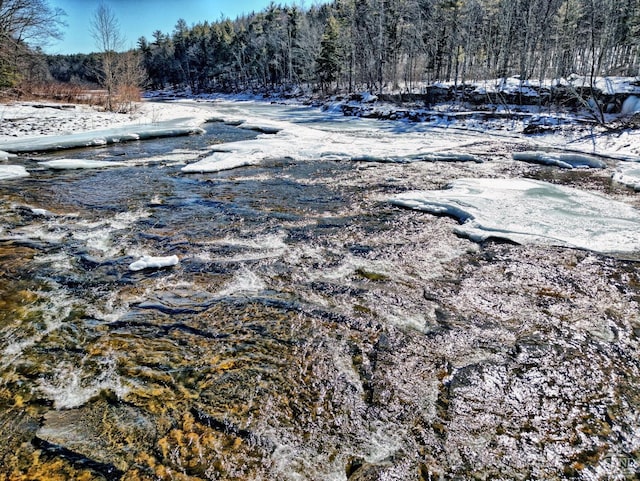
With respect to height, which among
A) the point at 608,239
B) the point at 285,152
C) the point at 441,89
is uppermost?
the point at 441,89

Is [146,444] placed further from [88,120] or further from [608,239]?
[88,120]

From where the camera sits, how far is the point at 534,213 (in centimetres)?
741

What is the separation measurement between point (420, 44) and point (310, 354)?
4226 cm

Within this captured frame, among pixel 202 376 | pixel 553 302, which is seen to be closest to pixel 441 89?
pixel 553 302

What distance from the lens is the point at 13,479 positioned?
2314 mm

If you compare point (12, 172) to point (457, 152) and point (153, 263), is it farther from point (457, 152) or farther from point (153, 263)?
point (457, 152)

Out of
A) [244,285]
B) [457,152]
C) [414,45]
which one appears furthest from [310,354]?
[414,45]

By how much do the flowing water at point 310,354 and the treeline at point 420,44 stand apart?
20.9 metres

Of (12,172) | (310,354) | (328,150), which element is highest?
(328,150)

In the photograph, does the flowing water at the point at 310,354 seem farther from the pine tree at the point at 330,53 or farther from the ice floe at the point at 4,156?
the pine tree at the point at 330,53

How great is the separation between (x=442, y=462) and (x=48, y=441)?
277 cm

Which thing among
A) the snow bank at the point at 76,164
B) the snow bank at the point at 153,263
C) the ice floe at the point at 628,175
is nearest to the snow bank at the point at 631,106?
the ice floe at the point at 628,175

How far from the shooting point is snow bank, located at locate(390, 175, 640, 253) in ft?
20.4

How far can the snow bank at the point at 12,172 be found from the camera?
414 inches
